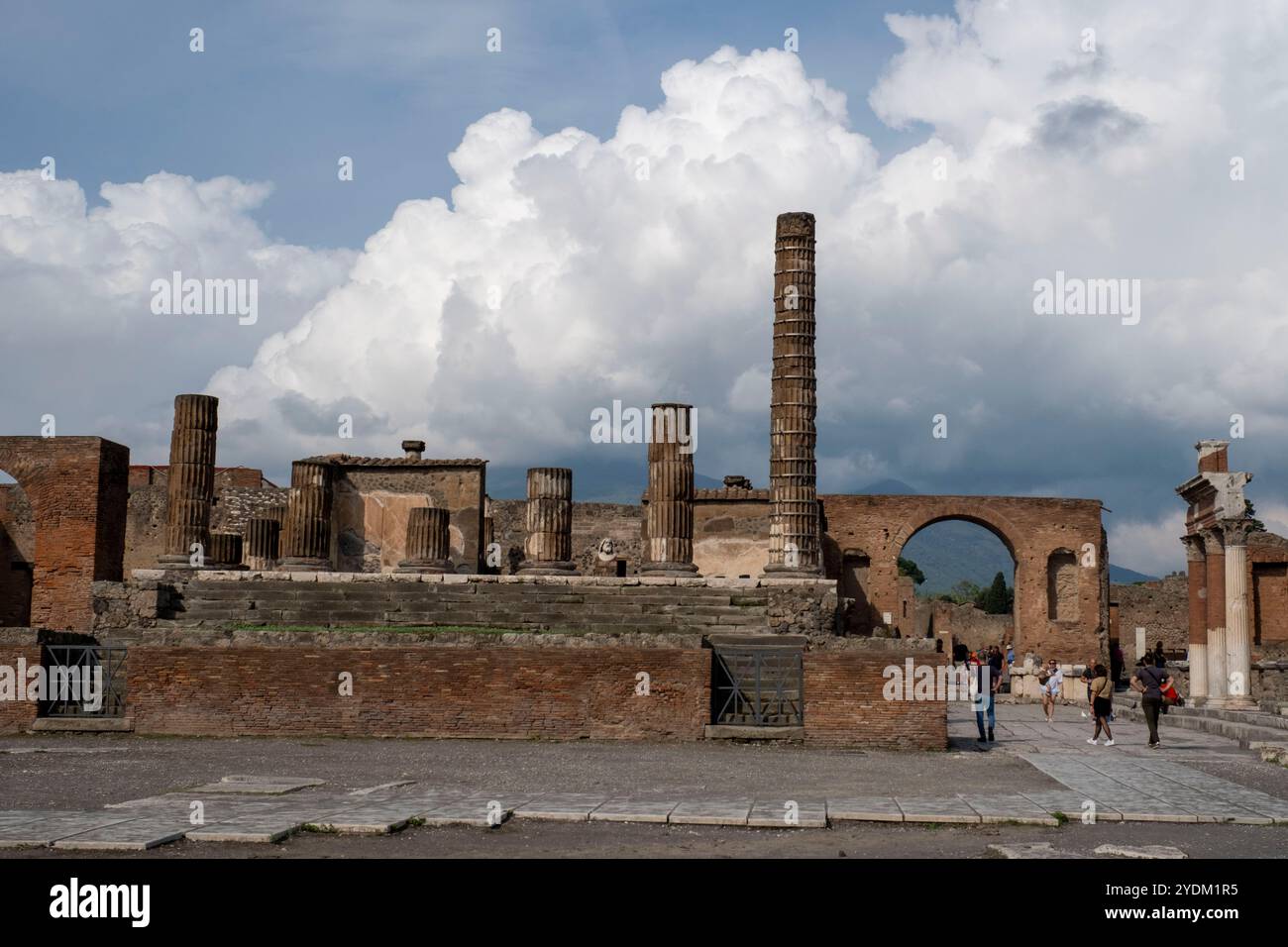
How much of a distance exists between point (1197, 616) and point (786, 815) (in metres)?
15.8

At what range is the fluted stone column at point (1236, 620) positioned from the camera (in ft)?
67.7

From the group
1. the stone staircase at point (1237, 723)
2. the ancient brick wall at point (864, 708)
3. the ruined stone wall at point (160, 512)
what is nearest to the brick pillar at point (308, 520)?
the ancient brick wall at point (864, 708)

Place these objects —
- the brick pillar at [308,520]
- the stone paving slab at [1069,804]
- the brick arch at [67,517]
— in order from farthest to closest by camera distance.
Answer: the brick arch at [67,517] → the brick pillar at [308,520] → the stone paving slab at [1069,804]

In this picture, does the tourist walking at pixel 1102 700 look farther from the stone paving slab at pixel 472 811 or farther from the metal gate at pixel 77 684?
the metal gate at pixel 77 684

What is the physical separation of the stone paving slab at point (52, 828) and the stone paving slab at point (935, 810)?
4863 millimetres

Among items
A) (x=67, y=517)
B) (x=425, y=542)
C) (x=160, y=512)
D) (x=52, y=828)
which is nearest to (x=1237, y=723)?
(x=425, y=542)

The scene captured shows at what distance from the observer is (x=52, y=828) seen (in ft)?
26.1

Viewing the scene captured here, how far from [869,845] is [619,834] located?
Result: 144cm

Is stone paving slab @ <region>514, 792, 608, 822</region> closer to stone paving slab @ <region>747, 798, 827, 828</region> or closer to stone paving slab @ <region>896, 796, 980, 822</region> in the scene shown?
stone paving slab @ <region>747, 798, 827, 828</region>

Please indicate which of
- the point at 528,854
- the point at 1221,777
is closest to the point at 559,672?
the point at 1221,777

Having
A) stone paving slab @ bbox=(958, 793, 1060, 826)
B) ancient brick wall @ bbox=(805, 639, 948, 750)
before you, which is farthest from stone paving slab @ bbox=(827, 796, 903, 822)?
ancient brick wall @ bbox=(805, 639, 948, 750)

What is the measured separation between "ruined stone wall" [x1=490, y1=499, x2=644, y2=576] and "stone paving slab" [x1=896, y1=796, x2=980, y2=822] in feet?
87.8

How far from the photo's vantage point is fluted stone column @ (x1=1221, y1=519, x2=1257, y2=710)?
20.6 metres
